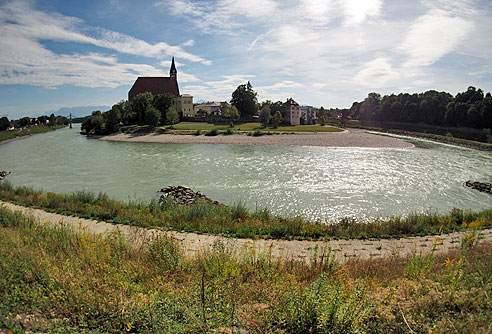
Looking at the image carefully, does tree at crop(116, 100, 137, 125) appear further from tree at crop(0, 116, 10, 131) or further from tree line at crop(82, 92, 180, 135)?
tree at crop(0, 116, 10, 131)

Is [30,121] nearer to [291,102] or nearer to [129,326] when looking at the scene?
[291,102]

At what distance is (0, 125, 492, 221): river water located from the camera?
1700cm

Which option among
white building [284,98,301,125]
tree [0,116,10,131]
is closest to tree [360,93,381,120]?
white building [284,98,301,125]

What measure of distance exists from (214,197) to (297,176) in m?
9.00

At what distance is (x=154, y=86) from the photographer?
3666 inches

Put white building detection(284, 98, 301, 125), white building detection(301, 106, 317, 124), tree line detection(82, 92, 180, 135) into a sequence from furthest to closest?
white building detection(301, 106, 317, 124)
white building detection(284, 98, 301, 125)
tree line detection(82, 92, 180, 135)

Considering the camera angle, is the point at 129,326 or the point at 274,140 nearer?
the point at 129,326

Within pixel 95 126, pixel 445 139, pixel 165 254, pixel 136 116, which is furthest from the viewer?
pixel 136 116

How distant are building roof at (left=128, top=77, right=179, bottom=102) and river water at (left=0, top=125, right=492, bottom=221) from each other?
6198 centimetres

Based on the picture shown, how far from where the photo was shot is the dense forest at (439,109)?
52.5 m

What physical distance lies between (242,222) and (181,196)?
22.1 feet

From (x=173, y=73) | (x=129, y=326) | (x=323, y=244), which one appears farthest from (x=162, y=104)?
(x=129, y=326)

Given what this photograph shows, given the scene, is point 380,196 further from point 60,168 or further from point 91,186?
point 60,168

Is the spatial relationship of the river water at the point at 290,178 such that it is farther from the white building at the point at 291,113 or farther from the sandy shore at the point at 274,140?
the white building at the point at 291,113
